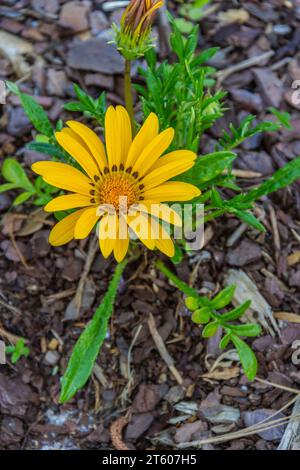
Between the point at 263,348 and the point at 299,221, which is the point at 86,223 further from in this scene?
the point at 299,221

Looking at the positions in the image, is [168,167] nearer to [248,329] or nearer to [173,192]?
[173,192]

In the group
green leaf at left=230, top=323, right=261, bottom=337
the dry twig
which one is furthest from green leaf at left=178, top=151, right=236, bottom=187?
the dry twig

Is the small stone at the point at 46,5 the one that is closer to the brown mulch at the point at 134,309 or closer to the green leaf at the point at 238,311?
the brown mulch at the point at 134,309

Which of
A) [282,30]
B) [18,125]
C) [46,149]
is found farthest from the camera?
[282,30]

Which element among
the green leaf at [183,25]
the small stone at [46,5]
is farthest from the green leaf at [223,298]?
the small stone at [46,5]

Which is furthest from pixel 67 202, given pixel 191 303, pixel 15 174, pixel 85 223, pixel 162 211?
pixel 15 174

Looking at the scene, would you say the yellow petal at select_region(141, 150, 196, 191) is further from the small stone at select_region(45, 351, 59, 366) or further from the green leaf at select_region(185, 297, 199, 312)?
the small stone at select_region(45, 351, 59, 366)
